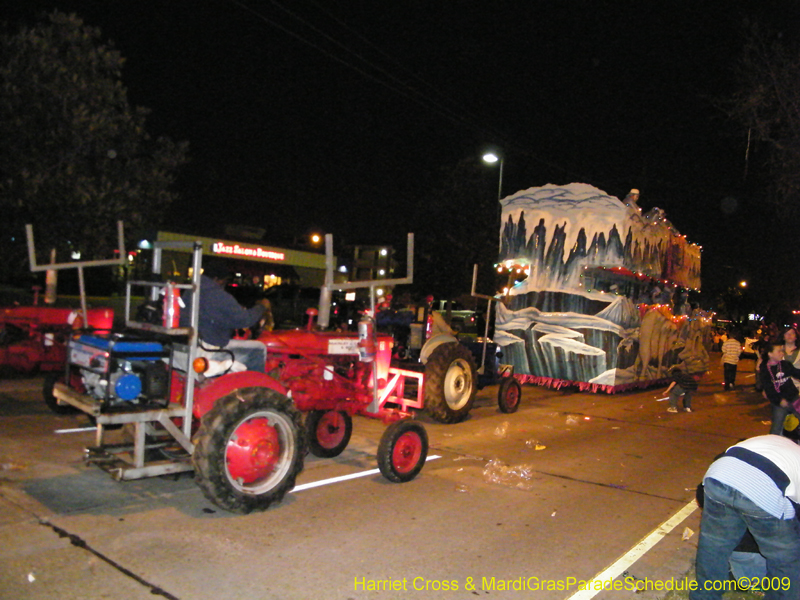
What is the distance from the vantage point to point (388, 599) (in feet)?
12.5

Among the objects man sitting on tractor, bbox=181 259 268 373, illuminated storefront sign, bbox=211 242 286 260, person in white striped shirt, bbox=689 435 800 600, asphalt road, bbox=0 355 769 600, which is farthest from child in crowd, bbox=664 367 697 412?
man sitting on tractor, bbox=181 259 268 373

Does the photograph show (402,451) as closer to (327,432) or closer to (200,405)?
(327,432)

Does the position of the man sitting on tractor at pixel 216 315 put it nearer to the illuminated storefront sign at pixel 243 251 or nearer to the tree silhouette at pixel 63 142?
the illuminated storefront sign at pixel 243 251

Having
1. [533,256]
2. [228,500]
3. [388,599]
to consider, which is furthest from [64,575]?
[533,256]

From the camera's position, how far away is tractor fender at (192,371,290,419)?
5070 mm

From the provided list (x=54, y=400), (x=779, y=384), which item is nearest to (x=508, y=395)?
(x=779, y=384)

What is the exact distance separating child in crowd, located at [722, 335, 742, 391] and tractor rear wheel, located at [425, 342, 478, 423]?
9449 mm

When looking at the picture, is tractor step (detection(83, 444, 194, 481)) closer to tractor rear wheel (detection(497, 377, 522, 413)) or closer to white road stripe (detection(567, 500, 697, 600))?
white road stripe (detection(567, 500, 697, 600))

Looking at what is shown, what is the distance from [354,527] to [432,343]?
487 cm

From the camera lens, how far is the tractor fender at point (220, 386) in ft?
16.6

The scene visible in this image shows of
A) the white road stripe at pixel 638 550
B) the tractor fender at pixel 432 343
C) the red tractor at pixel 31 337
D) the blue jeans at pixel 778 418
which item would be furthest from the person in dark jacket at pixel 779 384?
the red tractor at pixel 31 337

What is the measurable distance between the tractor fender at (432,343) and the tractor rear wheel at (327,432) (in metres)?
2.58

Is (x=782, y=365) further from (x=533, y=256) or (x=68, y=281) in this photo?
(x=68, y=281)

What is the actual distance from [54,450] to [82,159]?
21.2 ft
